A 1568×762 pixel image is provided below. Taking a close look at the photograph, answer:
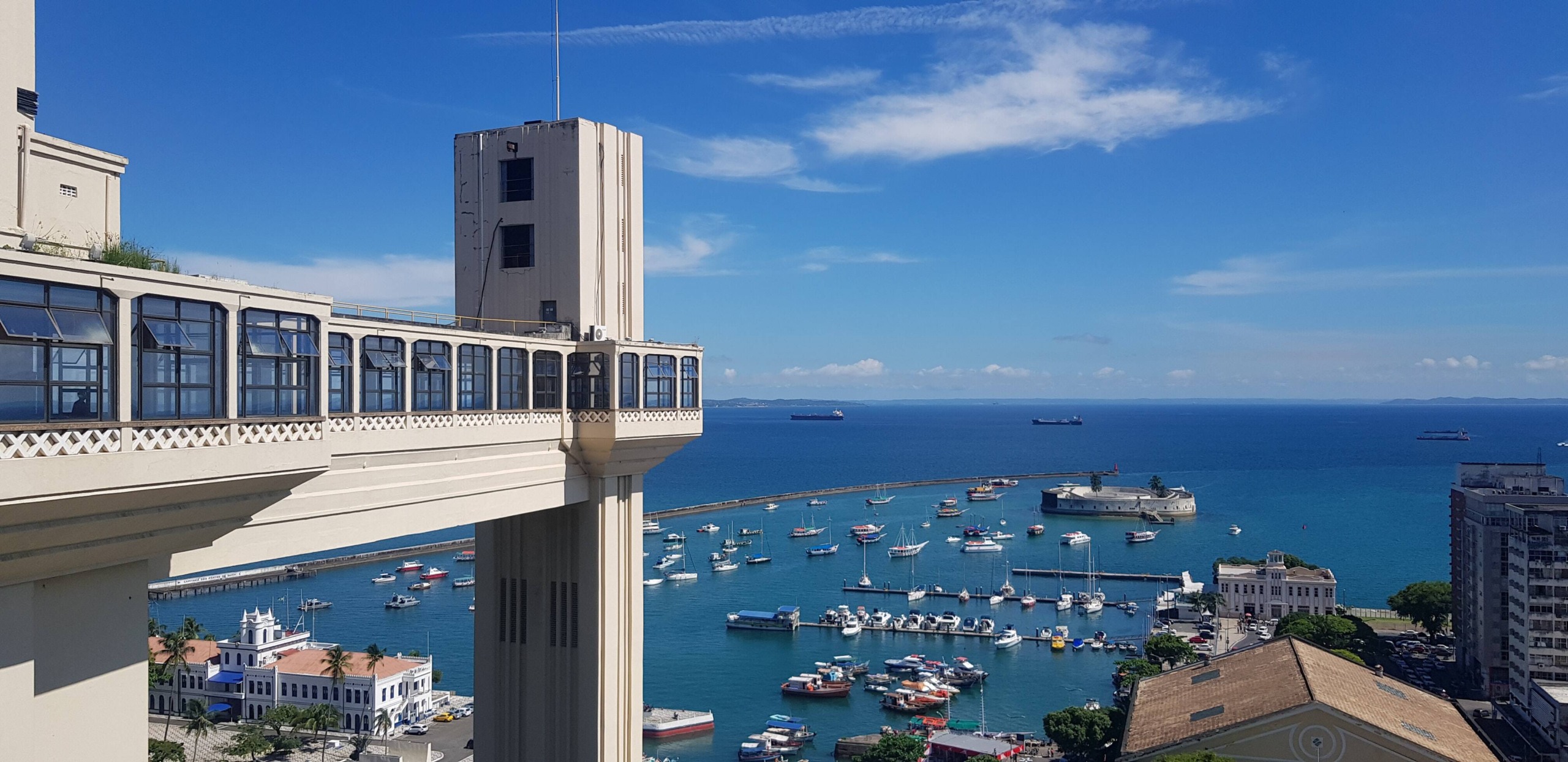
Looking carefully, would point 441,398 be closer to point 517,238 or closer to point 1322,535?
point 517,238

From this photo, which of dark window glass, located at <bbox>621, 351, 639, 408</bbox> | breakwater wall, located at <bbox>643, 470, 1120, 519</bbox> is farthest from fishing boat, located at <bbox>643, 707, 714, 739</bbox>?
breakwater wall, located at <bbox>643, 470, 1120, 519</bbox>

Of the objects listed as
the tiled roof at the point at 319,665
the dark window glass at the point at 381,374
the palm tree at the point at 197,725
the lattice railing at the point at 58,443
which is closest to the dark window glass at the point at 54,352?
the lattice railing at the point at 58,443

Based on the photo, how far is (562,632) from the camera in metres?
17.7

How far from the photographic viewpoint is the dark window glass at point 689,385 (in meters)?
19.1

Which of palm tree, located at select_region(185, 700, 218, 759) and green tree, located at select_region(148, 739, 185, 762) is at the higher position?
green tree, located at select_region(148, 739, 185, 762)

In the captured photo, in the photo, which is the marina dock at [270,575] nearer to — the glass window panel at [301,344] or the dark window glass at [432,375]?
the dark window glass at [432,375]

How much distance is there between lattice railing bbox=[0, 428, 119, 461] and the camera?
24.4 feet

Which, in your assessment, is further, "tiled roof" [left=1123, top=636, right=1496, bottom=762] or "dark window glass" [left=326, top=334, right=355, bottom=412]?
"tiled roof" [left=1123, top=636, right=1496, bottom=762]

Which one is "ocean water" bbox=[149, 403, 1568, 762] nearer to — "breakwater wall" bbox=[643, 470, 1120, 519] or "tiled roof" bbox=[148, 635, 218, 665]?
"breakwater wall" bbox=[643, 470, 1120, 519]

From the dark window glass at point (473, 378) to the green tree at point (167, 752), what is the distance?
115 ft

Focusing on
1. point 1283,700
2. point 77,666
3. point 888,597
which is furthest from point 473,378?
point 888,597

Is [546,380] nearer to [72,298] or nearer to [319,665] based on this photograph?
[72,298]

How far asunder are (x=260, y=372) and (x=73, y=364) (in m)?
1.74

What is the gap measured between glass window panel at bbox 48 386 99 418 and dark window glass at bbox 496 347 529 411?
721 cm
